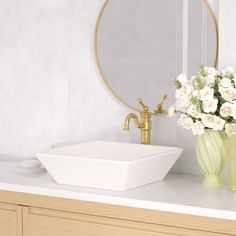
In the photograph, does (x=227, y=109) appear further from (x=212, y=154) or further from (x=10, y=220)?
(x=10, y=220)

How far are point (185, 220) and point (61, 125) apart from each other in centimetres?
109

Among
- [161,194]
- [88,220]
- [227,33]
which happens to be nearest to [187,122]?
[161,194]

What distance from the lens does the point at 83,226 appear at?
7.79 feet

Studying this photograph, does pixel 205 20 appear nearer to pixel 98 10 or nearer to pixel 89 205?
pixel 98 10

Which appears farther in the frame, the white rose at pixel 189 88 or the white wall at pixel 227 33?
the white wall at pixel 227 33

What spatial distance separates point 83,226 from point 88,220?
3 cm

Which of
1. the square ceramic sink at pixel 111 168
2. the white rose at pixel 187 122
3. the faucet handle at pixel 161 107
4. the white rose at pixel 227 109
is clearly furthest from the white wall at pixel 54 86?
the white rose at pixel 227 109

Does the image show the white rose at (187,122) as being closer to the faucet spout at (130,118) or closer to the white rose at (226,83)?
the white rose at (226,83)

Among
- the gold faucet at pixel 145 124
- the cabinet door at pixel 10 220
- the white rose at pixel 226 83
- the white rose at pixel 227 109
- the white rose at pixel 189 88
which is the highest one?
the white rose at pixel 226 83

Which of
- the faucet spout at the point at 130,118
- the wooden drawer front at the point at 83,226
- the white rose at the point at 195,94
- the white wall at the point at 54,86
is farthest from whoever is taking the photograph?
the white wall at the point at 54,86

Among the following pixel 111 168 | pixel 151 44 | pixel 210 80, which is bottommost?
pixel 111 168

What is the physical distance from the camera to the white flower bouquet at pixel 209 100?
2.29m

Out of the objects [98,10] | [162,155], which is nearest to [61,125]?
[98,10]

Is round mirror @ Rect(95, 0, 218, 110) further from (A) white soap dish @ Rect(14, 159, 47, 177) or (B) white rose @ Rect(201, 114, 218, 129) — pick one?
(A) white soap dish @ Rect(14, 159, 47, 177)
